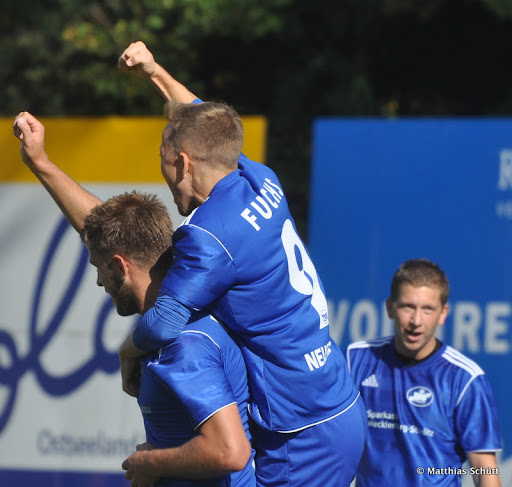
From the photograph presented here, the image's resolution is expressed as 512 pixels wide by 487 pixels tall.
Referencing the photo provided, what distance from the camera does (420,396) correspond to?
145 inches

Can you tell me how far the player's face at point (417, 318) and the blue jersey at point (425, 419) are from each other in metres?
0.07

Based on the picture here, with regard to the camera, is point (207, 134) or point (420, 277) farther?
point (420, 277)

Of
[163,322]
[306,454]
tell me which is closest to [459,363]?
[306,454]

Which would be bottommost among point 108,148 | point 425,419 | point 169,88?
point 425,419

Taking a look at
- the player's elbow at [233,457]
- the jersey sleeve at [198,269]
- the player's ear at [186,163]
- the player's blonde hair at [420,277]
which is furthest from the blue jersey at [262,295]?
the player's blonde hair at [420,277]

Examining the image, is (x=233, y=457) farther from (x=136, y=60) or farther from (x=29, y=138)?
(x=136, y=60)

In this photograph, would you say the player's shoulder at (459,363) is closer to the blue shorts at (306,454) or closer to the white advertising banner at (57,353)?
the blue shorts at (306,454)

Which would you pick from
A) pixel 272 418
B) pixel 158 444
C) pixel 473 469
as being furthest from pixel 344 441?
pixel 473 469

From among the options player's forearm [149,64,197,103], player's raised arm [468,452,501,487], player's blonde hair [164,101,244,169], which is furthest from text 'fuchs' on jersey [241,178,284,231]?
player's raised arm [468,452,501,487]

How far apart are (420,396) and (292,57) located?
622cm

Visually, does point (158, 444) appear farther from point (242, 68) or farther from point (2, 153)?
point (242, 68)

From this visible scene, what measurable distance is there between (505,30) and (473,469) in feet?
21.4

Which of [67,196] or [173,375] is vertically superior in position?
[67,196]

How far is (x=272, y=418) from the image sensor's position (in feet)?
8.23
